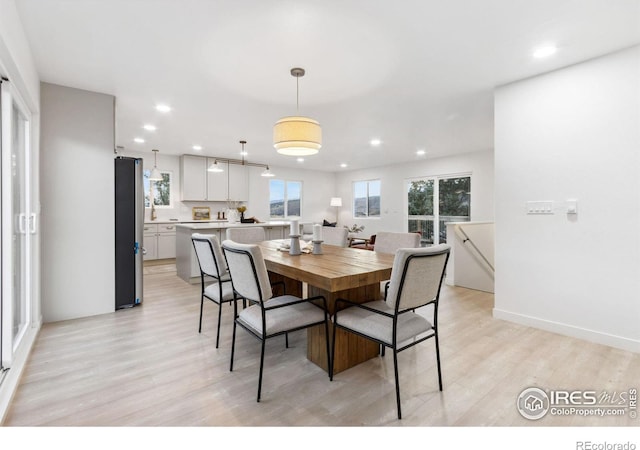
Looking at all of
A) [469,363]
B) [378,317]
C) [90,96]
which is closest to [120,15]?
[90,96]

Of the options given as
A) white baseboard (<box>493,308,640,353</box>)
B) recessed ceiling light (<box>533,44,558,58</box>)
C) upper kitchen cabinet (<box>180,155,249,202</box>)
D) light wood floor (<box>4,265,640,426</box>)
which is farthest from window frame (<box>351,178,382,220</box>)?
recessed ceiling light (<box>533,44,558,58</box>)

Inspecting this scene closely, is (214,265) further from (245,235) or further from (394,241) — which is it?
(394,241)

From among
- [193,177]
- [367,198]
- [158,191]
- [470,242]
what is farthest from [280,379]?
[367,198]

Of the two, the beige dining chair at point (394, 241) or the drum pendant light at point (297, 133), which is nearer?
the drum pendant light at point (297, 133)

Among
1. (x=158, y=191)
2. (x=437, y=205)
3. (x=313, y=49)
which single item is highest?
(x=313, y=49)

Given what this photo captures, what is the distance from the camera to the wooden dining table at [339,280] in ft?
6.04

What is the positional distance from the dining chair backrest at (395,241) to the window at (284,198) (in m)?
5.98

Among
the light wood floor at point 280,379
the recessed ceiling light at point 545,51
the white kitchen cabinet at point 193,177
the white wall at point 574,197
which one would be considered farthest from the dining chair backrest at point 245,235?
the white kitchen cabinet at point 193,177

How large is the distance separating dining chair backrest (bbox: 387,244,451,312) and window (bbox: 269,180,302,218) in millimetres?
7206

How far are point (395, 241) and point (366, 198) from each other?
643 cm

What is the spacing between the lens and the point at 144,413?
5.44 feet

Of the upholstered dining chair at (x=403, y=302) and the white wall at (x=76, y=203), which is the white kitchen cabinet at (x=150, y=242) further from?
the upholstered dining chair at (x=403, y=302)

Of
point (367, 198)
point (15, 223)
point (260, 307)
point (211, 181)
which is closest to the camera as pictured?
point (260, 307)

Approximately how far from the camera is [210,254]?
2.51 m
